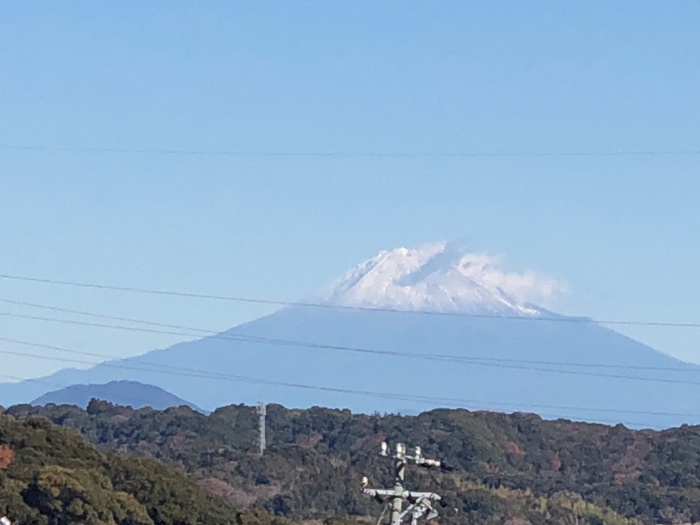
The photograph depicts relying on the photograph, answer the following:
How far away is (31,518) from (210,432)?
8281 centimetres

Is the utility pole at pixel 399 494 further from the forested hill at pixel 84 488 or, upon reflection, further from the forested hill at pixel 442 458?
the forested hill at pixel 442 458

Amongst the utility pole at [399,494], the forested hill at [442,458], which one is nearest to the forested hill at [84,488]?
the utility pole at [399,494]

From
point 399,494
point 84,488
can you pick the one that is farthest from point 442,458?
point 399,494

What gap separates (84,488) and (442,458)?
6781 centimetres

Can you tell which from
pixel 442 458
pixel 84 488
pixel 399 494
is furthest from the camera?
pixel 442 458

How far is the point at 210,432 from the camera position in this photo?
409ft

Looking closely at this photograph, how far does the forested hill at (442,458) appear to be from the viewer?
3189 inches

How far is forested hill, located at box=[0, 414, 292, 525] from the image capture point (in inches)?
1681

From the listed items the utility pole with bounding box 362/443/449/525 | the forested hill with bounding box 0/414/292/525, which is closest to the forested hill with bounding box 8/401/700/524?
the forested hill with bounding box 0/414/292/525

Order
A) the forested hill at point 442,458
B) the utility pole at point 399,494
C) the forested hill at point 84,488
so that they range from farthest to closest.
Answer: the forested hill at point 442,458 → the forested hill at point 84,488 → the utility pole at point 399,494

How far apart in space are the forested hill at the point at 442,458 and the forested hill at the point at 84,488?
24.5 metres

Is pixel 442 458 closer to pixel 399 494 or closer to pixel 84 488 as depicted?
pixel 84 488

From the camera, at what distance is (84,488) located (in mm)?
42906

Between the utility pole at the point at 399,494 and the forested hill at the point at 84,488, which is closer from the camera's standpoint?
the utility pole at the point at 399,494
